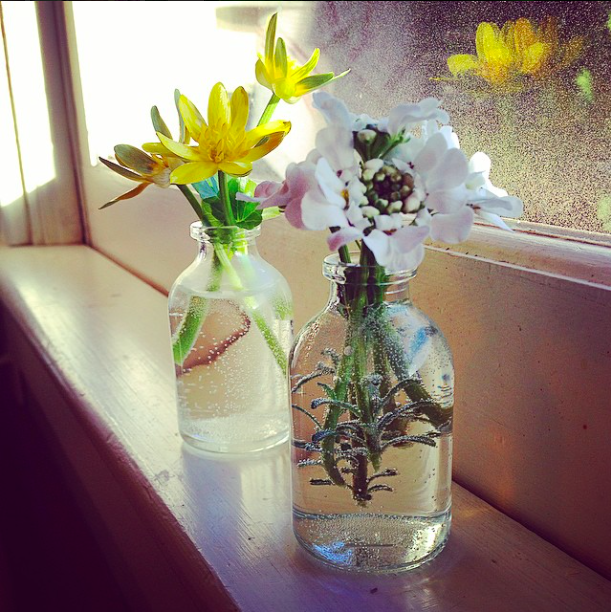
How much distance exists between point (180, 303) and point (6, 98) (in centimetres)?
100

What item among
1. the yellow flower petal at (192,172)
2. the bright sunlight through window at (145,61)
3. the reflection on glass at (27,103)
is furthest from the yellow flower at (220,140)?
the reflection on glass at (27,103)

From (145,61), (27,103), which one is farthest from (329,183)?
(27,103)

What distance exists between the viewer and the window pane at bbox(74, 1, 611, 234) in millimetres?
430

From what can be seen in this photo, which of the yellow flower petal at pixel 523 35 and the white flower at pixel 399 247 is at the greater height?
the yellow flower petal at pixel 523 35

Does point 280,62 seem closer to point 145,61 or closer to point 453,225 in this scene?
point 453,225

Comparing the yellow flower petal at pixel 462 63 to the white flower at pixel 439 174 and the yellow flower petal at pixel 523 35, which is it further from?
the white flower at pixel 439 174

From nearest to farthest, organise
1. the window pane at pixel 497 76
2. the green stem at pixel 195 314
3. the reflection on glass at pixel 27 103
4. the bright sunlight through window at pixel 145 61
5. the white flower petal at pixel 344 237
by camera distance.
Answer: the white flower petal at pixel 344 237 → the window pane at pixel 497 76 → the green stem at pixel 195 314 → the bright sunlight through window at pixel 145 61 → the reflection on glass at pixel 27 103

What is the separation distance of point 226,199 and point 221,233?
0.03 m

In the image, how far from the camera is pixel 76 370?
2.51ft

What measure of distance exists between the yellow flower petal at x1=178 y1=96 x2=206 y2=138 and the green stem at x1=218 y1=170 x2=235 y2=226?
34mm

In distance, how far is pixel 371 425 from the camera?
38 cm

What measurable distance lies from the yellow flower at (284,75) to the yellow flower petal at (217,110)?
0.10 feet

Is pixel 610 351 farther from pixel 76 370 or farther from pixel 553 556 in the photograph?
pixel 76 370

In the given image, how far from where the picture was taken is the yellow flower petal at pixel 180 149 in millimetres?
434
